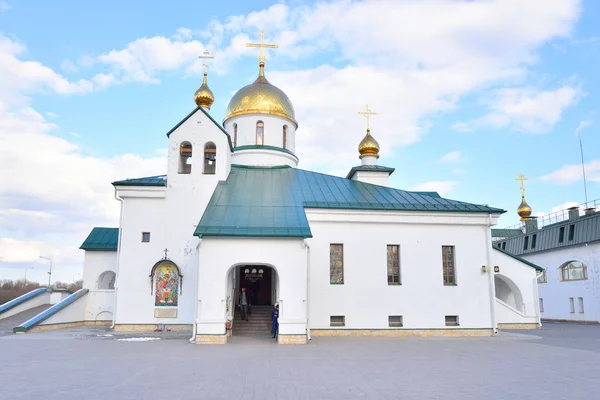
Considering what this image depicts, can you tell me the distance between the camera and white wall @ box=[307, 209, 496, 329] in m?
18.4

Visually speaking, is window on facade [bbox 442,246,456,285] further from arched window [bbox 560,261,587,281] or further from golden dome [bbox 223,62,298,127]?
arched window [bbox 560,261,587,281]

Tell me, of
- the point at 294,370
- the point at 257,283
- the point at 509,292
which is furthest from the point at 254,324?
the point at 509,292

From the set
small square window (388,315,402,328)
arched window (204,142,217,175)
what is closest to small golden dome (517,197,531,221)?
small square window (388,315,402,328)

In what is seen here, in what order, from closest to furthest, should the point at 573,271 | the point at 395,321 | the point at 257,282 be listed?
the point at 395,321 → the point at 257,282 → the point at 573,271

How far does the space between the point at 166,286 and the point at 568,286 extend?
24770mm

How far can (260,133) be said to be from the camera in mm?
24578

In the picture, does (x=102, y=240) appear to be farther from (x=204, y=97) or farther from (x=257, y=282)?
(x=204, y=97)

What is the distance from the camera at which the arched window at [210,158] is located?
20.3m

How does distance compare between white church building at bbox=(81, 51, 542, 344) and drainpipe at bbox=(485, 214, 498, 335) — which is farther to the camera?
drainpipe at bbox=(485, 214, 498, 335)

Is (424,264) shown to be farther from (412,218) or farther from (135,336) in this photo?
(135,336)

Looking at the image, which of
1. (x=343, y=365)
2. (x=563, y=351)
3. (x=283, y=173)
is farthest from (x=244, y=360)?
(x=283, y=173)

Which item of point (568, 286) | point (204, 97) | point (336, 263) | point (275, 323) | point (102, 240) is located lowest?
point (275, 323)

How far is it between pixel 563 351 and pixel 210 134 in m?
15.5

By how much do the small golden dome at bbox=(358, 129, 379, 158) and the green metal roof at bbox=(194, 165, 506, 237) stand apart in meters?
3.20
